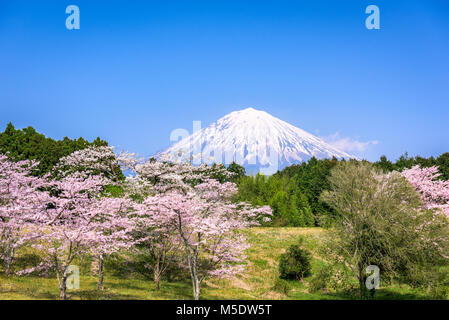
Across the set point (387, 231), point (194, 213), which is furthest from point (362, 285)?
point (194, 213)

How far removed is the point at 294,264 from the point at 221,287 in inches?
320

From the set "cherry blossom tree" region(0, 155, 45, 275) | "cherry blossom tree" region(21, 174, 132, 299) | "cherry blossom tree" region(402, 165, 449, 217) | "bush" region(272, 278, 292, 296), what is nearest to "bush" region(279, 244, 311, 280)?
"bush" region(272, 278, 292, 296)

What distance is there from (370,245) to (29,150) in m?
46.1

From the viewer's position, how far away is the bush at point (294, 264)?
105ft

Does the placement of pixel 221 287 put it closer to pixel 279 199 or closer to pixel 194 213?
pixel 194 213

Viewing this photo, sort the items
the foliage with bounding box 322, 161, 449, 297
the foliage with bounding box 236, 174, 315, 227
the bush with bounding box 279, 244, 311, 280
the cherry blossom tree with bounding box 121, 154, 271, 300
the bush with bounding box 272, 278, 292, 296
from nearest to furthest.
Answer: the cherry blossom tree with bounding box 121, 154, 271, 300
the foliage with bounding box 322, 161, 449, 297
the bush with bounding box 272, 278, 292, 296
the bush with bounding box 279, 244, 311, 280
the foliage with bounding box 236, 174, 315, 227

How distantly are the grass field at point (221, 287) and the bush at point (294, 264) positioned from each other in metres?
0.82

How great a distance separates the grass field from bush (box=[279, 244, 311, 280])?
2.68ft

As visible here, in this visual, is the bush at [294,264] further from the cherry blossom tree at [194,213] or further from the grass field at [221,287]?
the cherry blossom tree at [194,213]

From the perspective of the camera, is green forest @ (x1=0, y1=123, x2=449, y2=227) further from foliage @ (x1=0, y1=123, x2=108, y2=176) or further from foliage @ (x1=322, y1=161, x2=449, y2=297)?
foliage @ (x1=322, y1=161, x2=449, y2=297)

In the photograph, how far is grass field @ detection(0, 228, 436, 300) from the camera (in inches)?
693

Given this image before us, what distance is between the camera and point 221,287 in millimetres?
27297
